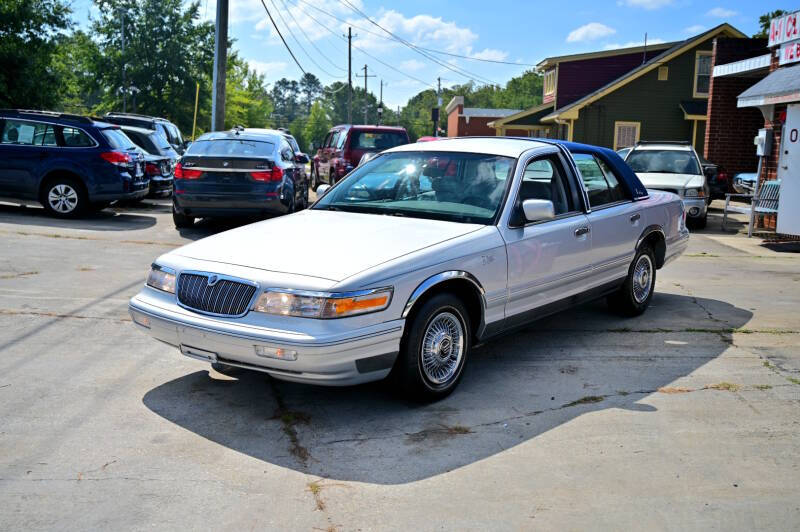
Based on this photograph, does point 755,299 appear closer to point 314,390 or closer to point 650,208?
point 650,208

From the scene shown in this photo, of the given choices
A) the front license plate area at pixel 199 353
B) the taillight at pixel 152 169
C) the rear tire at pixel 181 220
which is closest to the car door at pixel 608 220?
the front license plate area at pixel 199 353

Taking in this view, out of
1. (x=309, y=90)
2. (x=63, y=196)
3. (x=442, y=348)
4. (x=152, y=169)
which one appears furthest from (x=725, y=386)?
(x=309, y=90)

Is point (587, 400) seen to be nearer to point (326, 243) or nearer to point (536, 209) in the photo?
point (536, 209)

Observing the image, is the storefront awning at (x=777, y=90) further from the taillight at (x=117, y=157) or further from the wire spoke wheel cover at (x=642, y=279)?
the taillight at (x=117, y=157)

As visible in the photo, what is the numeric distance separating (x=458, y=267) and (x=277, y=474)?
1736 millimetres

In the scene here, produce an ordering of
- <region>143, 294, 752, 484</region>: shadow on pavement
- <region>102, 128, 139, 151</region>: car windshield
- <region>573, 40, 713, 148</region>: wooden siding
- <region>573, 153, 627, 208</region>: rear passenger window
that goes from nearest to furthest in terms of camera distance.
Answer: <region>143, 294, 752, 484</region>: shadow on pavement
<region>573, 153, 627, 208</region>: rear passenger window
<region>102, 128, 139, 151</region>: car windshield
<region>573, 40, 713, 148</region>: wooden siding

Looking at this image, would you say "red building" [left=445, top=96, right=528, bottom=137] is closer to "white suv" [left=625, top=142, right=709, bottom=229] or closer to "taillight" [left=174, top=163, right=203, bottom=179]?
"white suv" [left=625, top=142, right=709, bottom=229]

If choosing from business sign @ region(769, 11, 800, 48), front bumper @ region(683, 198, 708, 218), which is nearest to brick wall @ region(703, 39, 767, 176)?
business sign @ region(769, 11, 800, 48)

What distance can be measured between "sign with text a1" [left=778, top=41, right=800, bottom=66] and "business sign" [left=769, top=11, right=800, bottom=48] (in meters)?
0.09

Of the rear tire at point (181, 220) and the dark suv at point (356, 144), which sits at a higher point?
the dark suv at point (356, 144)

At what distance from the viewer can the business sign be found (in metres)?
14.8

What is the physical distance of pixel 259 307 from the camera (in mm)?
4656

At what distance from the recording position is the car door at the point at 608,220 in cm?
673

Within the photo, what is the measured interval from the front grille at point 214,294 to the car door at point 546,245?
1.86m
